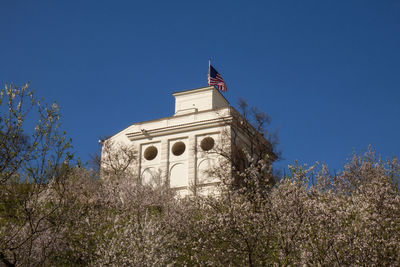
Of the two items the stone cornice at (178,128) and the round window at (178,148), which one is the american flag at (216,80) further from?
the round window at (178,148)

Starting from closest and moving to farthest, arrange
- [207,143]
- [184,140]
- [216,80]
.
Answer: [207,143]
[184,140]
[216,80]

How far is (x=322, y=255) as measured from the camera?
1340cm

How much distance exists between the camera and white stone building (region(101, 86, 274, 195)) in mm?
41688

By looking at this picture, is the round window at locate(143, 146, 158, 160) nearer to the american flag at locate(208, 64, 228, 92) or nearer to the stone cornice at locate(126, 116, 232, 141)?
the stone cornice at locate(126, 116, 232, 141)

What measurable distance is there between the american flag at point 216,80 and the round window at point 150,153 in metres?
8.67

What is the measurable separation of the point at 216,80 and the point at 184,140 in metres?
7.66

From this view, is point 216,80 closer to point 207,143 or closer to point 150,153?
point 207,143

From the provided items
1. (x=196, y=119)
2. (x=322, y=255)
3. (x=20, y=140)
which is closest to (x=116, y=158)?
(x=196, y=119)

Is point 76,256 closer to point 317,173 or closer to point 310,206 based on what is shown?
point 310,206

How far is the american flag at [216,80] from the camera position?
47.0 meters

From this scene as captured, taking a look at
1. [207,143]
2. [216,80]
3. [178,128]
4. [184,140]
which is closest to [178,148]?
[184,140]

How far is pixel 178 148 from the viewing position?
4481 centimetres

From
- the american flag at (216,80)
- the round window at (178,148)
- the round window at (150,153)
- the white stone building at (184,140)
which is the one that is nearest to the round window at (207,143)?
the white stone building at (184,140)

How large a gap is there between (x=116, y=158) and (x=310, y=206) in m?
32.0
